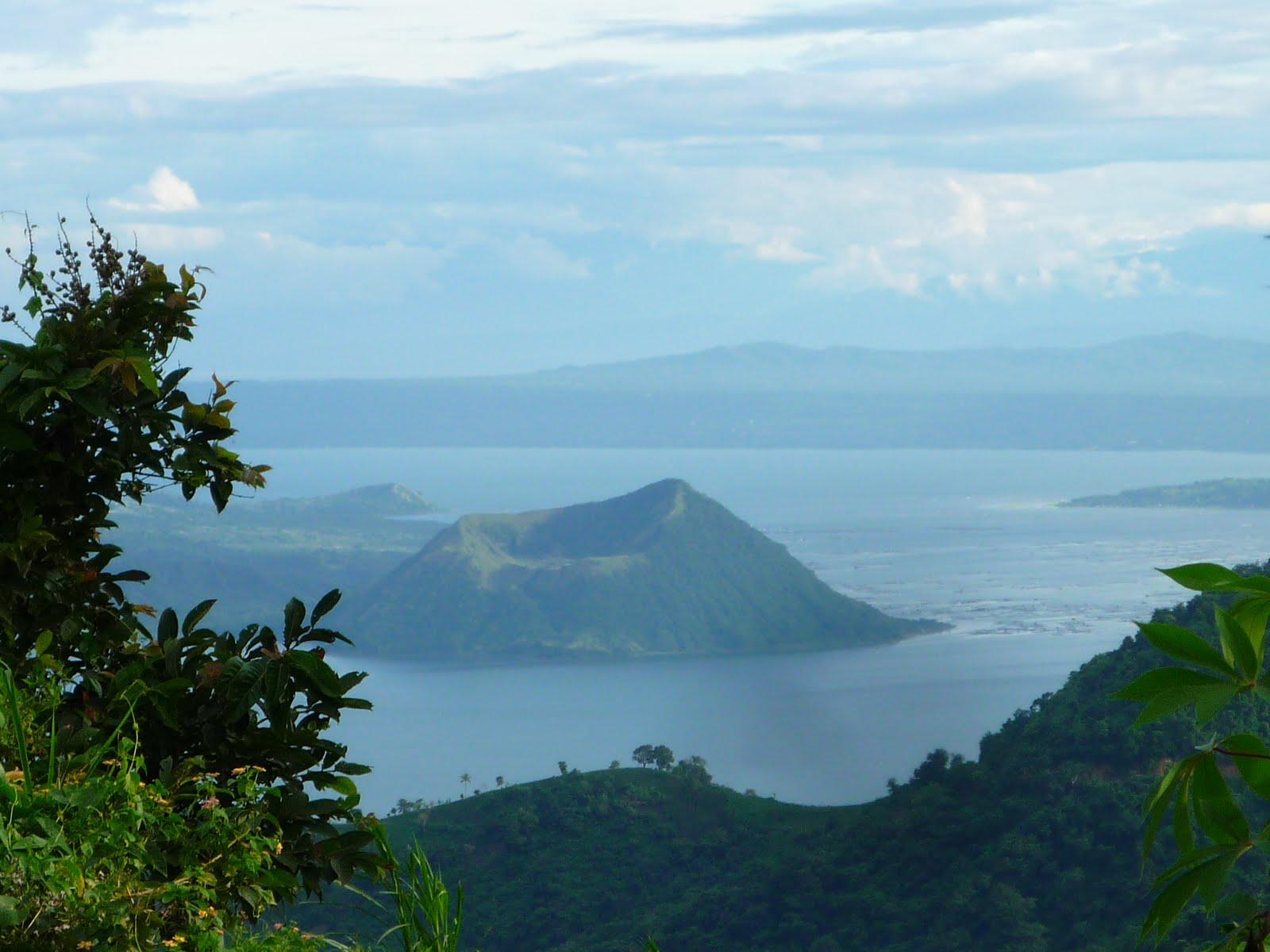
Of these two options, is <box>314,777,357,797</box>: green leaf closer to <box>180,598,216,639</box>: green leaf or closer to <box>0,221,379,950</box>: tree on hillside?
<box>0,221,379,950</box>: tree on hillside

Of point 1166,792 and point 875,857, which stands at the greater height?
point 1166,792

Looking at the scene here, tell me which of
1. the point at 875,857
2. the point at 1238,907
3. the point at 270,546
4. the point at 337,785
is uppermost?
the point at 270,546

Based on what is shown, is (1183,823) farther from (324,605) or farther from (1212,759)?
(324,605)

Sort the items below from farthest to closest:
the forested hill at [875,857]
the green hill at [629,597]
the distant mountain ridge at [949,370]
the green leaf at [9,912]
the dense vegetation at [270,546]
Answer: the distant mountain ridge at [949,370] → the green hill at [629,597] → the dense vegetation at [270,546] → the forested hill at [875,857] → the green leaf at [9,912]

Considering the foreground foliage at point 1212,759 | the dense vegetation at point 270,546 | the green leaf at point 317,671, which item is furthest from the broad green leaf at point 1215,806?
the dense vegetation at point 270,546

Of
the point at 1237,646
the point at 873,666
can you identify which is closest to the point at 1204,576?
the point at 1237,646

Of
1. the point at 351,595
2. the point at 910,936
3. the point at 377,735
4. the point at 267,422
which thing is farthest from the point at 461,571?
the point at 910,936

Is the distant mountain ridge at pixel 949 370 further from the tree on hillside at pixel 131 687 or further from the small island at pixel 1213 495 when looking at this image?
the tree on hillside at pixel 131 687
